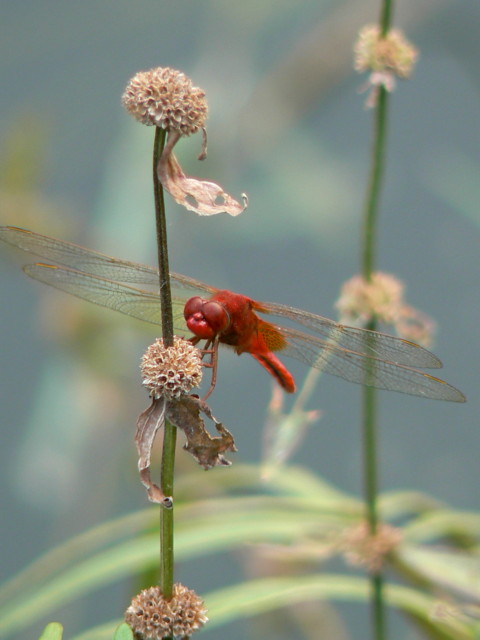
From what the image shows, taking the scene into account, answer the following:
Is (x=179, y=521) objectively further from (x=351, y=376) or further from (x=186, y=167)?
(x=186, y=167)

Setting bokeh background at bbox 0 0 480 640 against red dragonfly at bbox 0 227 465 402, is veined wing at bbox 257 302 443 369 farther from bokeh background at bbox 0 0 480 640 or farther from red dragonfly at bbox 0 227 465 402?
bokeh background at bbox 0 0 480 640

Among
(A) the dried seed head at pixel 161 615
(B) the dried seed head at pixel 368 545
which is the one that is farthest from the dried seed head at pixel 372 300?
(A) the dried seed head at pixel 161 615

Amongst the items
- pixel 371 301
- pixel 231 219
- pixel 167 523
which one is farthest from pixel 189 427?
pixel 231 219

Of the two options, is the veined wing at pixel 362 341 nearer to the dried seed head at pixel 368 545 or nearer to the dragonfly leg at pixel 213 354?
the dragonfly leg at pixel 213 354

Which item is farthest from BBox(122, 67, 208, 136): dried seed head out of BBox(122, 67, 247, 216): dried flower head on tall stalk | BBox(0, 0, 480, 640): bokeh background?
BBox(0, 0, 480, 640): bokeh background

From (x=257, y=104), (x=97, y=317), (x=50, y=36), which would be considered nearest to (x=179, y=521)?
(x=97, y=317)
